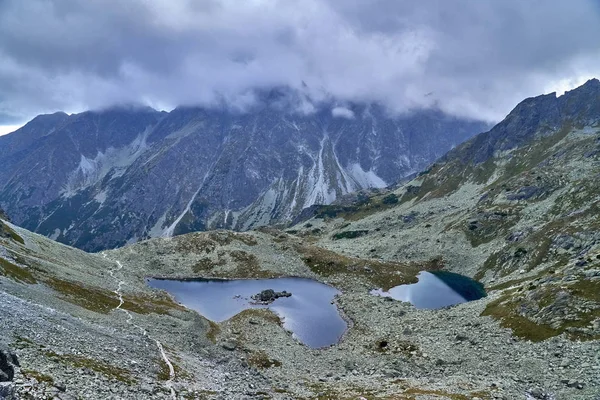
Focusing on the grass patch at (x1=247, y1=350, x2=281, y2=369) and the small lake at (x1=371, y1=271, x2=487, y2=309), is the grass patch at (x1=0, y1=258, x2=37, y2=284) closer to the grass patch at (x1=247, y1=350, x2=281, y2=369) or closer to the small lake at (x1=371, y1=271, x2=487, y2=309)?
the grass patch at (x1=247, y1=350, x2=281, y2=369)

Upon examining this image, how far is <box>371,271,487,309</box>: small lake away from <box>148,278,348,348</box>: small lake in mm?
18318

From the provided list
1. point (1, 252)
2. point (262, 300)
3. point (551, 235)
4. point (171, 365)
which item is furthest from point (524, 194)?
point (1, 252)

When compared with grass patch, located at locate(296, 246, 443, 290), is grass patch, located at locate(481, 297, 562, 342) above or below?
below

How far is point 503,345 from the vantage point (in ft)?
188

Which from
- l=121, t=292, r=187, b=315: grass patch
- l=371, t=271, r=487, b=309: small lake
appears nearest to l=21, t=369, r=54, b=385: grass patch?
l=121, t=292, r=187, b=315: grass patch

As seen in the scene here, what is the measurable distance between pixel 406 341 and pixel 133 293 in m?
54.8

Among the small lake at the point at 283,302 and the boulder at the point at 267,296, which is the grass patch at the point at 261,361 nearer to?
the small lake at the point at 283,302

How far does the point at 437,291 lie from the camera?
112312 mm

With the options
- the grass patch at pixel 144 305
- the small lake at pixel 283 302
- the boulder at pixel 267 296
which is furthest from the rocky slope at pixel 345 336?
the boulder at pixel 267 296

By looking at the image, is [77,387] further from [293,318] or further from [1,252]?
[293,318]

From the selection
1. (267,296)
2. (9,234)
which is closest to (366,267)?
(267,296)

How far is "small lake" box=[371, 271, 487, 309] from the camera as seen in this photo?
101 meters

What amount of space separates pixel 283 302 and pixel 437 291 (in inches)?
1649

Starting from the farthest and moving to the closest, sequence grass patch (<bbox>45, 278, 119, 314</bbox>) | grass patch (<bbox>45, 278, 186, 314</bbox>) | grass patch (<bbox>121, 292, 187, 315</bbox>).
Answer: grass patch (<bbox>121, 292, 187, 315</bbox>) → grass patch (<bbox>45, 278, 186, 314</bbox>) → grass patch (<bbox>45, 278, 119, 314</bbox>)
